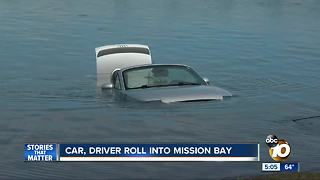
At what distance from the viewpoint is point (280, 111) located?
2236 cm

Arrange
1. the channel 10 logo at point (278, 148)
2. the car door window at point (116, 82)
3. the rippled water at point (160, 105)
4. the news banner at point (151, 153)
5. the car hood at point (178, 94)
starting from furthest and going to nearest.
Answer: the car door window at point (116, 82), the car hood at point (178, 94), the rippled water at point (160, 105), the news banner at point (151, 153), the channel 10 logo at point (278, 148)

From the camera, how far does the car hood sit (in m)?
20.0

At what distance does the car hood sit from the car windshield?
0.44 metres

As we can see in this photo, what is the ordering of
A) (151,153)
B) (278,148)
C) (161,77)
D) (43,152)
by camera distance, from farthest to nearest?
(161,77), (43,152), (151,153), (278,148)

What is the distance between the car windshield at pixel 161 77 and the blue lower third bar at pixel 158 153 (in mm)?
9151

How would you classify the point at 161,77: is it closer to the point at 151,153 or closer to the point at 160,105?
the point at 160,105

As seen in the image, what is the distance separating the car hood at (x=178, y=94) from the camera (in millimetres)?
20016

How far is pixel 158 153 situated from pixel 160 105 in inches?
336

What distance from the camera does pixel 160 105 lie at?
20250 millimetres

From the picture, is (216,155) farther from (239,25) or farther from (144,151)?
(239,25)

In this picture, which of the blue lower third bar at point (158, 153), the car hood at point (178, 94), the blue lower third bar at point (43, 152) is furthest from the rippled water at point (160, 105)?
the blue lower third bar at point (43, 152)

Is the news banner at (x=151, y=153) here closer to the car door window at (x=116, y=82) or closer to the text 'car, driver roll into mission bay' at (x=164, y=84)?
the text 'car, driver roll into mission bay' at (x=164, y=84)

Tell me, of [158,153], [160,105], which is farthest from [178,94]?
[158,153]

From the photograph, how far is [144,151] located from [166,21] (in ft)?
152
